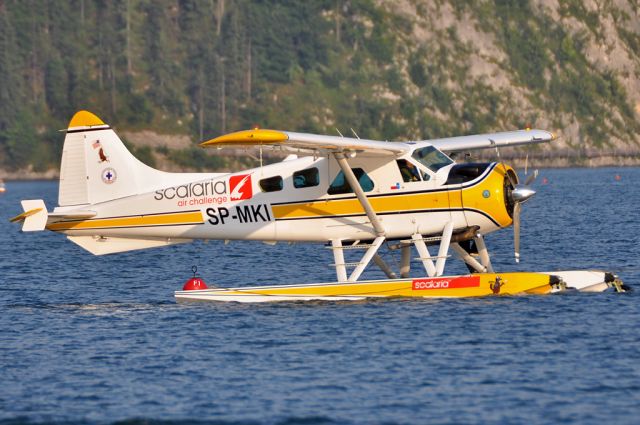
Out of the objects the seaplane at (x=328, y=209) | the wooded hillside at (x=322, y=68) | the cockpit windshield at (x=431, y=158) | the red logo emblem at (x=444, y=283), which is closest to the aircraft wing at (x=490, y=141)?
the cockpit windshield at (x=431, y=158)

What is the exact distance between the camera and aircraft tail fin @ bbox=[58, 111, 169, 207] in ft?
82.4

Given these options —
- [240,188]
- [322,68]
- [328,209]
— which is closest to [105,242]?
[240,188]

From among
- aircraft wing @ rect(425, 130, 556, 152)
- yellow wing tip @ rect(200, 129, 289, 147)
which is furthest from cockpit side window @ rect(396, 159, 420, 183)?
yellow wing tip @ rect(200, 129, 289, 147)

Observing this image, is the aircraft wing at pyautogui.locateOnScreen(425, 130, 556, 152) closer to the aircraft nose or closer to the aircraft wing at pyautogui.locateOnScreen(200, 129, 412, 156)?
the aircraft wing at pyautogui.locateOnScreen(200, 129, 412, 156)

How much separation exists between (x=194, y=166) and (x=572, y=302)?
111342mm

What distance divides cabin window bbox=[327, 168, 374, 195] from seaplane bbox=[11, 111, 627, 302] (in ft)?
0.06

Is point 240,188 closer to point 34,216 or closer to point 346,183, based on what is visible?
point 346,183

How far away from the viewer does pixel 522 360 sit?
1814 cm

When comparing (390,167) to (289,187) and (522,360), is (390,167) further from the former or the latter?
(522,360)

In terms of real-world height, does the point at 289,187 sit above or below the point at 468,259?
above

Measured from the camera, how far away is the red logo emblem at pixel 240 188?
79.5ft

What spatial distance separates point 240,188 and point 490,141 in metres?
5.92

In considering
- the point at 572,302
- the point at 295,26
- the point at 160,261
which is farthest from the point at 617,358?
the point at 295,26

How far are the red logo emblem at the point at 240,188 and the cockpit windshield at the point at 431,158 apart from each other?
3.34m
